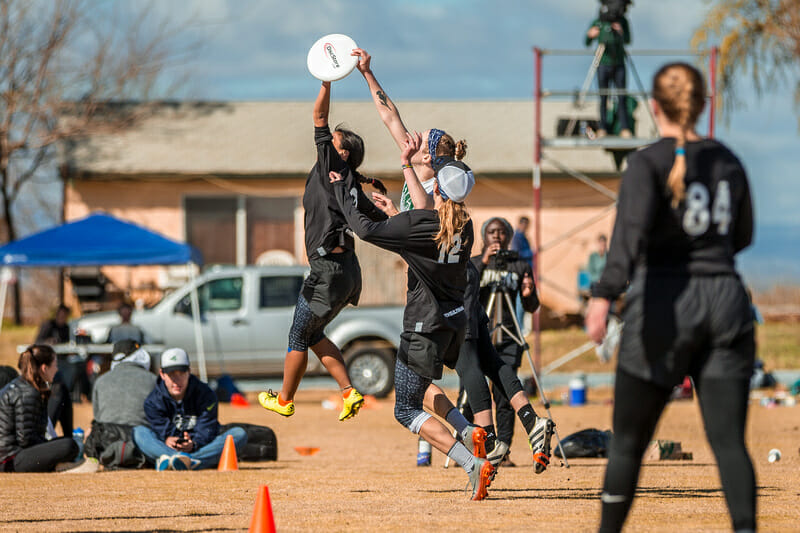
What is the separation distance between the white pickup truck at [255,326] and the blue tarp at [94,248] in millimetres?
694

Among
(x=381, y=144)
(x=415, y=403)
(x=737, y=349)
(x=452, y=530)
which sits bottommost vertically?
(x=452, y=530)

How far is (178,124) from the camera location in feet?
96.7

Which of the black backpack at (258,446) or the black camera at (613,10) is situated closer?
the black backpack at (258,446)

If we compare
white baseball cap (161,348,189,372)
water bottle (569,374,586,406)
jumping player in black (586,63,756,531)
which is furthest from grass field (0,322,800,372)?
jumping player in black (586,63,756,531)

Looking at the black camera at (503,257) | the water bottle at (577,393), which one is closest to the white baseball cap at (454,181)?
the black camera at (503,257)

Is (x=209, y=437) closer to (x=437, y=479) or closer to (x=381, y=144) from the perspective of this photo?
(x=437, y=479)

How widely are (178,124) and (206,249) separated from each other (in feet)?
12.2

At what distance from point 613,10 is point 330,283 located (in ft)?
36.1

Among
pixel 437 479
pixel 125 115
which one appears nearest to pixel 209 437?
pixel 437 479

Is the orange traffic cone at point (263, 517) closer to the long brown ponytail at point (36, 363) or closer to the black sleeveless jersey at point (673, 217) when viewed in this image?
the black sleeveless jersey at point (673, 217)

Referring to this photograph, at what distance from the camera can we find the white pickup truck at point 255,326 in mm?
18031

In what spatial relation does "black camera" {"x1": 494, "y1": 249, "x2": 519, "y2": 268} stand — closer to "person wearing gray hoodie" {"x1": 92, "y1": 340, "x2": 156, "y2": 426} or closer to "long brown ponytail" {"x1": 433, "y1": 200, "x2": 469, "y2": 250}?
"long brown ponytail" {"x1": 433, "y1": 200, "x2": 469, "y2": 250}

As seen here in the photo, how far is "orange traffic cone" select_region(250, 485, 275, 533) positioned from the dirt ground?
23.1 inches

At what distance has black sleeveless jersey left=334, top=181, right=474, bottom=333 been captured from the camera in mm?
6301
